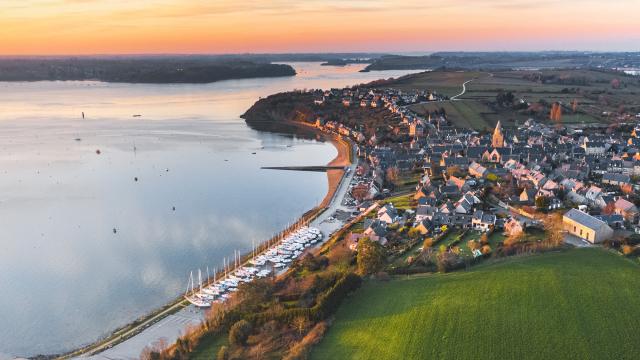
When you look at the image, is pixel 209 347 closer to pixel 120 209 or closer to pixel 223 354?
pixel 223 354

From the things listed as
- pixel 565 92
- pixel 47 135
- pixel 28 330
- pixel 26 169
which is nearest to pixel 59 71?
pixel 47 135

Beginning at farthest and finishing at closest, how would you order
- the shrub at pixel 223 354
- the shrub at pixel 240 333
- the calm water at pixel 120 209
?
the calm water at pixel 120 209, the shrub at pixel 240 333, the shrub at pixel 223 354

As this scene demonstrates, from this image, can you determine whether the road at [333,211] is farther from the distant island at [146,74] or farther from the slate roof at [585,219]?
the distant island at [146,74]

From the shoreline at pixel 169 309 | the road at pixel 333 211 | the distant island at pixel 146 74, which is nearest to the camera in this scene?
the shoreline at pixel 169 309

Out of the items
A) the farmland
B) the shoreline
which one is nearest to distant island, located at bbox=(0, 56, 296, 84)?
the farmland

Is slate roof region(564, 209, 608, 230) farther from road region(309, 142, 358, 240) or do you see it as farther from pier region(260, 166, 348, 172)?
pier region(260, 166, 348, 172)

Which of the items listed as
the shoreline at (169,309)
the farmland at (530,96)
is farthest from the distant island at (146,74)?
the shoreline at (169,309)

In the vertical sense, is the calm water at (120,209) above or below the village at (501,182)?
below
